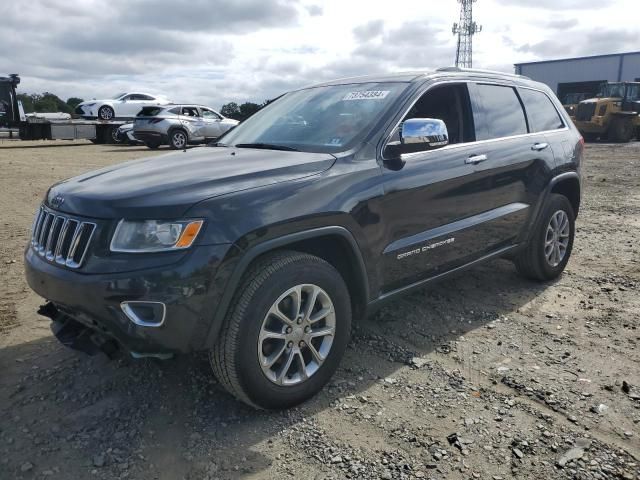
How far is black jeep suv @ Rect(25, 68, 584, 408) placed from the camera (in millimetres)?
2662

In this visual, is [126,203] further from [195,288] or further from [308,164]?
[308,164]

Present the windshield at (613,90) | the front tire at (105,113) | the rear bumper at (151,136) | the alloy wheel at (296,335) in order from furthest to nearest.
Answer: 1. the windshield at (613,90)
2. the front tire at (105,113)
3. the rear bumper at (151,136)
4. the alloy wheel at (296,335)

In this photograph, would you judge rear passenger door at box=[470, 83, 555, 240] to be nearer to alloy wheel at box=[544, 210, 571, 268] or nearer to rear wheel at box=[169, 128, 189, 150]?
alloy wheel at box=[544, 210, 571, 268]

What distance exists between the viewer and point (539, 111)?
5.11m

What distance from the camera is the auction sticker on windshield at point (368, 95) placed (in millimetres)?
3820

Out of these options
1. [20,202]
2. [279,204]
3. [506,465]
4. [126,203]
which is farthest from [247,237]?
[20,202]

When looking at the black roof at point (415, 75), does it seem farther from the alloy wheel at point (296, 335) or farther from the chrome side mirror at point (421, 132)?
the alloy wheel at point (296, 335)

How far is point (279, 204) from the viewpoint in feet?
9.53

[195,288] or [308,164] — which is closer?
[195,288]

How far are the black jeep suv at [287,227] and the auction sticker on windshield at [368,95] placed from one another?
14 mm

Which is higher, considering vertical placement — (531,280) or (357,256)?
(357,256)

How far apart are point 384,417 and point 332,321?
59 cm

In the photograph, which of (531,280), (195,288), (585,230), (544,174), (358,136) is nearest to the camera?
(195,288)

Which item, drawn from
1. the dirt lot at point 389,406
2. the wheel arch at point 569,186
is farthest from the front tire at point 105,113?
the wheel arch at point 569,186
